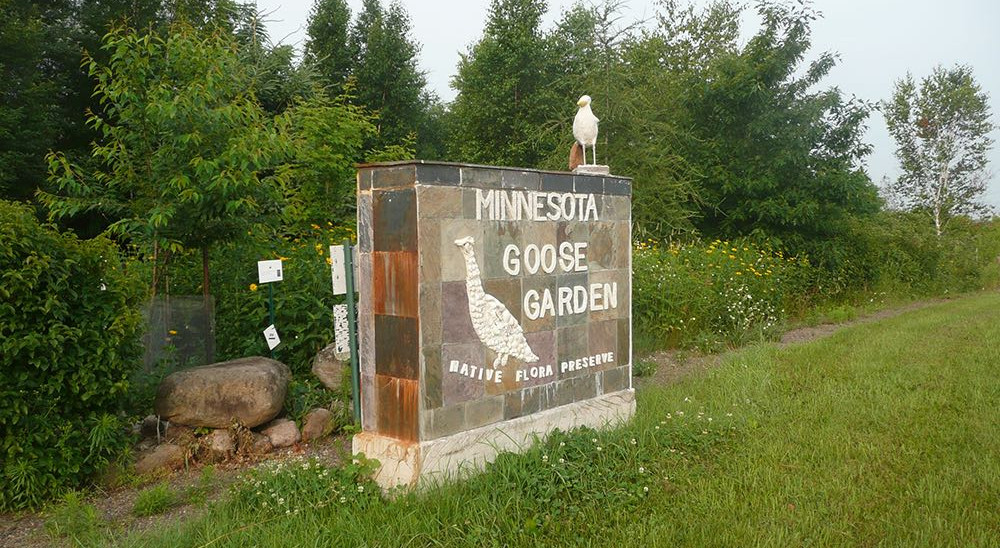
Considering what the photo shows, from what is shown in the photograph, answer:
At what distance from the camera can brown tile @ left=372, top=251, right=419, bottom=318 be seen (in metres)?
4.45

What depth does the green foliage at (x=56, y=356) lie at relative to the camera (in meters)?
4.52

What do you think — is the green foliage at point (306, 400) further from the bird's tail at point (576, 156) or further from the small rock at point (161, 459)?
the bird's tail at point (576, 156)

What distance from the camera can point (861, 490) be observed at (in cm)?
A: 437

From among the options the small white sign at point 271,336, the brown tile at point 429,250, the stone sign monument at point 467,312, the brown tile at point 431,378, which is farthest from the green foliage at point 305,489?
the small white sign at point 271,336

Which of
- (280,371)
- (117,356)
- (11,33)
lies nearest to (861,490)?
(280,371)

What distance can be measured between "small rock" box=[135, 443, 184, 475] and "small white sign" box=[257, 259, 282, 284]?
5.14 feet

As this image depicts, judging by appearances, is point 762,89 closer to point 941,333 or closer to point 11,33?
point 941,333

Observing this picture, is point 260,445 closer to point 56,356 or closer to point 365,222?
point 56,356

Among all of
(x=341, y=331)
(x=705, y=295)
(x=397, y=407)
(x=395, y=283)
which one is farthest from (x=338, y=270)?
(x=705, y=295)

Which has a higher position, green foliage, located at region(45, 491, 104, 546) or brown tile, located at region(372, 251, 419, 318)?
brown tile, located at region(372, 251, 419, 318)

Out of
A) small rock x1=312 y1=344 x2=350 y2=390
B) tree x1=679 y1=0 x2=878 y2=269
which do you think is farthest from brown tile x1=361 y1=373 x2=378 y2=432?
tree x1=679 y1=0 x2=878 y2=269

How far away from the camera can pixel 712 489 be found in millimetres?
4418

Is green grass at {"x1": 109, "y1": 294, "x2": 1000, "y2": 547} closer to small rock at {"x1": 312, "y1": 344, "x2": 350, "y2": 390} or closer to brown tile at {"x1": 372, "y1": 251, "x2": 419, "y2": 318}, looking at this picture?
brown tile at {"x1": 372, "y1": 251, "x2": 419, "y2": 318}

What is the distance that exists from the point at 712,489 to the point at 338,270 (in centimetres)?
274
